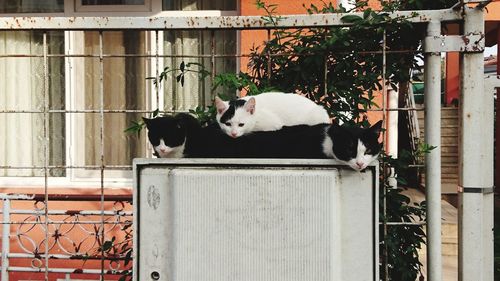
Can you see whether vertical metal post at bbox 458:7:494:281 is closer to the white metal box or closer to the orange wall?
the white metal box

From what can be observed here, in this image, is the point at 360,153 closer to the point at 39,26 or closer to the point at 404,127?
the point at 39,26

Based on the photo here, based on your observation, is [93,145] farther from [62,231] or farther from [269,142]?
[269,142]

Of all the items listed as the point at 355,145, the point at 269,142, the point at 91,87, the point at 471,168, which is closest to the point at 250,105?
the point at 269,142

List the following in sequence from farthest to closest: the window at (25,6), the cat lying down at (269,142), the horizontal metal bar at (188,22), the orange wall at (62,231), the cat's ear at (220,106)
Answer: the window at (25,6), the orange wall at (62,231), the horizontal metal bar at (188,22), the cat's ear at (220,106), the cat lying down at (269,142)

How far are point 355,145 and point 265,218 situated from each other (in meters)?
0.39

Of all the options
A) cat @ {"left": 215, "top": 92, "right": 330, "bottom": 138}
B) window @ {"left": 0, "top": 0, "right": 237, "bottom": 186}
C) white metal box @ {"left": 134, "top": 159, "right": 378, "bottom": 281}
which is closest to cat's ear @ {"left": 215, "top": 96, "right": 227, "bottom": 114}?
cat @ {"left": 215, "top": 92, "right": 330, "bottom": 138}

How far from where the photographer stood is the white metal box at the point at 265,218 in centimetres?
174

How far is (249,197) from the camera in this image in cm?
176

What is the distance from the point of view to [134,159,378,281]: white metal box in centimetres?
174

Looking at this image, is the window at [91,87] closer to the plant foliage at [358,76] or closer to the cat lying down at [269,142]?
the plant foliage at [358,76]

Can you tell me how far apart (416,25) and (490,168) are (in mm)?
724

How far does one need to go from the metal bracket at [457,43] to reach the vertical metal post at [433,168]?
28 millimetres

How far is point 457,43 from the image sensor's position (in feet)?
7.48

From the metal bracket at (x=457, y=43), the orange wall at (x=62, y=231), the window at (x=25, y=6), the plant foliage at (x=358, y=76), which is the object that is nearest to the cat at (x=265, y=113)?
the plant foliage at (x=358, y=76)
